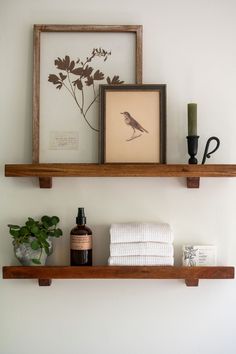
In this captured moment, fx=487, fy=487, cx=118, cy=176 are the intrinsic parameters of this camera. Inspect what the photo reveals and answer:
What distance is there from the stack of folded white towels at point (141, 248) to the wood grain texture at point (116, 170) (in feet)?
0.64

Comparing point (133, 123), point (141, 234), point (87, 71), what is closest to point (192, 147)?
point (133, 123)

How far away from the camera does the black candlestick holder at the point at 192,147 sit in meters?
1.64

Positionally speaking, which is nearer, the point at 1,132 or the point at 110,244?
the point at 110,244

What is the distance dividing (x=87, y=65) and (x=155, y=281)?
80cm

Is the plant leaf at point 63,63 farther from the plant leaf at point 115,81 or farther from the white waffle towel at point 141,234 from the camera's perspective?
the white waffle towel at point 141,234

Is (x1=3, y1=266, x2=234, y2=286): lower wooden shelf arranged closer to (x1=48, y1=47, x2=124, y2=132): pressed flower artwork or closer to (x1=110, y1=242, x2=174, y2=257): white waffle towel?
(x1=110, y1=242, x2=174, y2=257): white waffle towel

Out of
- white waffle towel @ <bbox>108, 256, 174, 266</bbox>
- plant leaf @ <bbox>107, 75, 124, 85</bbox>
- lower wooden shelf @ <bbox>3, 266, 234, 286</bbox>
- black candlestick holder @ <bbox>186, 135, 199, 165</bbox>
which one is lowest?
lower wooden shelf @ <bbox>3, 266, 234, 286</bbox>

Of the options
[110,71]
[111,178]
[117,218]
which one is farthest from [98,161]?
[110,71]

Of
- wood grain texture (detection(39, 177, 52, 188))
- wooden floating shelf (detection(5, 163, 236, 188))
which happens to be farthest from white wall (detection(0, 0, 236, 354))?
wooden floating shelf (detection(5, 163, 236, 188))

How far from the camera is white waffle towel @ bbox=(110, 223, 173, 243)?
162 cm

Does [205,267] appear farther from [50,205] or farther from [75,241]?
[50,205]

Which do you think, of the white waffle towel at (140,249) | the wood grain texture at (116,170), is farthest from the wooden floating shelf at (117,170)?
the white waffle towel at (140,249)

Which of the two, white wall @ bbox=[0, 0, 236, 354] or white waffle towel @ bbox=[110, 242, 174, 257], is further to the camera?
white wall @ bbox=[0, 0, 236, 354]

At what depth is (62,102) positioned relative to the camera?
173cm
